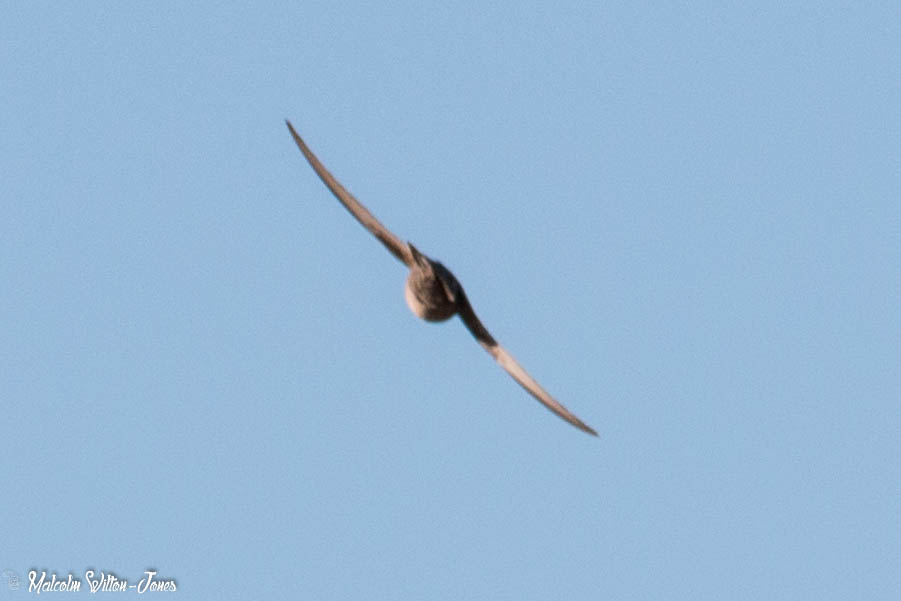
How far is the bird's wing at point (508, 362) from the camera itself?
1551cm

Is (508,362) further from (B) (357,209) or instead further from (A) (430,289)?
(B) (357,209)

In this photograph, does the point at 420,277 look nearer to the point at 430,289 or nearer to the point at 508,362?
the point at 430,289

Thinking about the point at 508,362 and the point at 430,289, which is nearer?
the point at 430,289

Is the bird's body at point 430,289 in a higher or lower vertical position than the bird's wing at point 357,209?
lower

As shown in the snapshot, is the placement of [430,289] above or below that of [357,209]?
below

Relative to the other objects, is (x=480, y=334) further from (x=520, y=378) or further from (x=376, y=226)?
(x=376, y=226)

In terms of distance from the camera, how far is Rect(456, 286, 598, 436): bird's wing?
1551cm

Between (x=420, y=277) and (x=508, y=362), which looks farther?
(x=508, y=362)

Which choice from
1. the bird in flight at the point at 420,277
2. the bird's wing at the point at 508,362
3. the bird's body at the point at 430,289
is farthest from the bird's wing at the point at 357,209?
the bird's wing at the point at 508,362

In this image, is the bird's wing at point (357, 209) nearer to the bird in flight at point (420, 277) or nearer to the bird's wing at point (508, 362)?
the bird in flight at point (420, 277)

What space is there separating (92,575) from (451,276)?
253 inches

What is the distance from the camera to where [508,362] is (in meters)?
16.2

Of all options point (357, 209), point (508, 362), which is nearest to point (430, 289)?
point (357, 209)

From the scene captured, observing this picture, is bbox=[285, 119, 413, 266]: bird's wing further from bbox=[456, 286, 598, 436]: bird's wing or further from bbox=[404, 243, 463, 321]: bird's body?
bbox=[456, 286, 598, 436]: bird's wing
